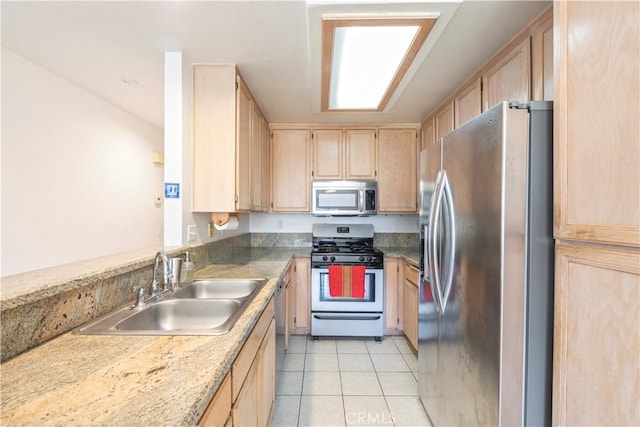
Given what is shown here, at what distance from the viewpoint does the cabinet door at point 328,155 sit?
3.20 meters

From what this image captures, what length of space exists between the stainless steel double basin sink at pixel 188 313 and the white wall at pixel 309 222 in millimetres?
1853

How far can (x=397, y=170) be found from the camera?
3.20 metres

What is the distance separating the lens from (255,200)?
2533 millimetres

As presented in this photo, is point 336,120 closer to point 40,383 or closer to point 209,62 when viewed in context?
point 209,62

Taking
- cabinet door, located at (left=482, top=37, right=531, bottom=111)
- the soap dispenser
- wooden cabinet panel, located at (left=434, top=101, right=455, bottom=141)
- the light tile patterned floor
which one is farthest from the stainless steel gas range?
cabinet door, located at (left=482, top=37, right=531, bottom=111)

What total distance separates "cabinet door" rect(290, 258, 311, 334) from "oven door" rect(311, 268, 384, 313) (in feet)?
0.28

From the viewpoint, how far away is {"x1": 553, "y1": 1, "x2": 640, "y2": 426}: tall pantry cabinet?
0.74 metres

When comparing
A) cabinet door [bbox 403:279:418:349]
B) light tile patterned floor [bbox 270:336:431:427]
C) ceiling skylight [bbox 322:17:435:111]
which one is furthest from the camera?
cabinet door [bbox 403:279:418:349]

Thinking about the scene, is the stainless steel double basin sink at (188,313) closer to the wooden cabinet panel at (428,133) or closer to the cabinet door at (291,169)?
the cabinet door at (291,169)

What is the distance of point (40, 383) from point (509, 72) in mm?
2358

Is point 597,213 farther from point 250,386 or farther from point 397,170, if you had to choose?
point 397,170

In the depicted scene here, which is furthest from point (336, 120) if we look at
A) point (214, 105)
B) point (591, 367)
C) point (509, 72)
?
point (591, 367)

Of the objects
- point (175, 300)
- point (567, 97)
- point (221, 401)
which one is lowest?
point (221, 401)

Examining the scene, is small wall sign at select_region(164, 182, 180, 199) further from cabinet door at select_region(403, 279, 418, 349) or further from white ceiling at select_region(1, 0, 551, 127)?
cabinet door at select_region(403, 279, 418, 349)
